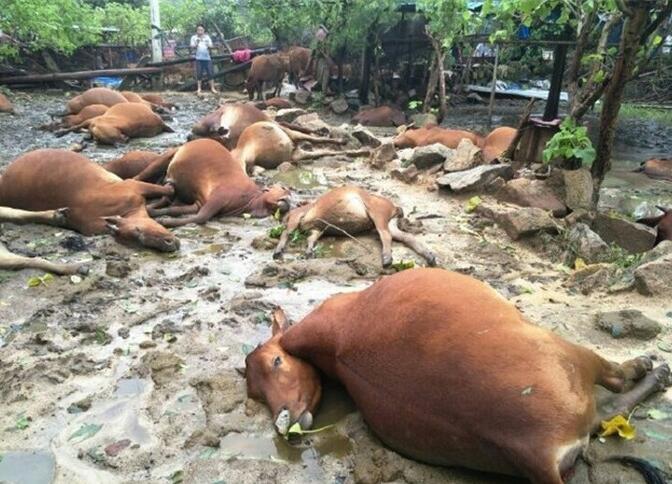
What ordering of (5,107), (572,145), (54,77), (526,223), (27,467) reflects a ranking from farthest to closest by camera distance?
(54,77), (5,107), (572,145), (526,223), (27,467)

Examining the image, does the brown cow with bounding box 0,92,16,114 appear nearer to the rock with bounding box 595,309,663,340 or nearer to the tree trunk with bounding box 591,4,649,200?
the tree trunk with bounding box 591,4,649,200

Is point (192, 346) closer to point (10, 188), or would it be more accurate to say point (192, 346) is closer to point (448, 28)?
point (10, 188)

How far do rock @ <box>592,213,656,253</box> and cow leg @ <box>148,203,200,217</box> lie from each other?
4498 mm

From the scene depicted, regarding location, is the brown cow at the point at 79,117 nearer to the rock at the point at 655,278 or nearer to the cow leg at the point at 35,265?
the cow leg at the point at 35,265

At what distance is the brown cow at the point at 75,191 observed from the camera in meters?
6.48

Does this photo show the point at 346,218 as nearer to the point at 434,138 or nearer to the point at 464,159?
the point at 464,159

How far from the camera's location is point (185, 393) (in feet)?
12.2

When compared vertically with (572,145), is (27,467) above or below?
below

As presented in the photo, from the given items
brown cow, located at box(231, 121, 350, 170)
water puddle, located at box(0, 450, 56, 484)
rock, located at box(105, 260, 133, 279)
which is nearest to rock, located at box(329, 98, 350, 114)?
brown cow, located at box(231, 121, 350, 170)

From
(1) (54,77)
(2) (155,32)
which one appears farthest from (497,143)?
(2) (155,32)

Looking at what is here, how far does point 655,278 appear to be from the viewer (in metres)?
4.59

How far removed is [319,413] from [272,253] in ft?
9.24

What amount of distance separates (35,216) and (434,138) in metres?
6.52

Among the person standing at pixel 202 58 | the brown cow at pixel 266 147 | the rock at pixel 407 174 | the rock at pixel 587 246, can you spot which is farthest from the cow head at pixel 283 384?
the person standing at pixel 202 58
